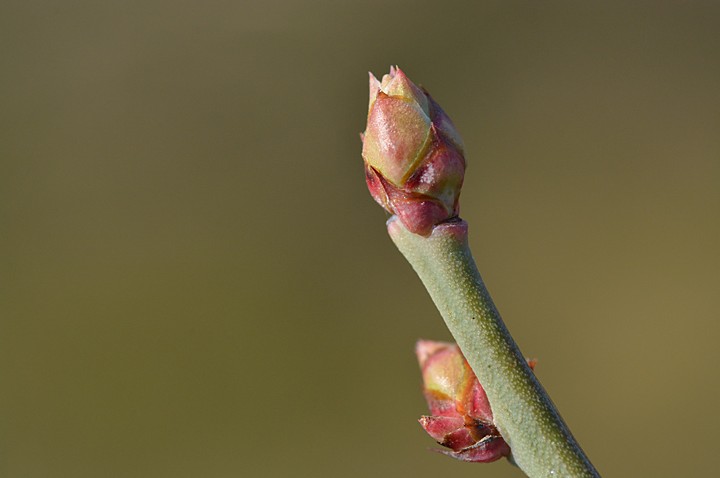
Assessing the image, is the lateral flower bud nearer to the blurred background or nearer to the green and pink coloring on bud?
the green and pink coloring on bud

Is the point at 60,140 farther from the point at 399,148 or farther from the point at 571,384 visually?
the point at 399,148

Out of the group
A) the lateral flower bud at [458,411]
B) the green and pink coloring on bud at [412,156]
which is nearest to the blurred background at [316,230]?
the lateral flower bud at [458,411]

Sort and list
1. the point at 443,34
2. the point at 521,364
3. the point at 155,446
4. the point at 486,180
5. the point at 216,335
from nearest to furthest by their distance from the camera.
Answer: the point at 521,364 < the point at 155,446 < the point at 216,335 < the point at 486,180 < the point at 443,34

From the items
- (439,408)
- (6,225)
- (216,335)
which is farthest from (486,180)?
(439,408)

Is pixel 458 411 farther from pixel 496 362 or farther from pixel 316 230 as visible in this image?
pixel 316 230

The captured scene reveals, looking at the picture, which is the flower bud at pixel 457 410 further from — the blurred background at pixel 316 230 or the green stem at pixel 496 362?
the blurred background at pixel 316 230

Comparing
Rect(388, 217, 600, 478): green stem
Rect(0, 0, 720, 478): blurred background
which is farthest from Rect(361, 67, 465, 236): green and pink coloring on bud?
Rect(0, 0, 720, 478): blurred background
